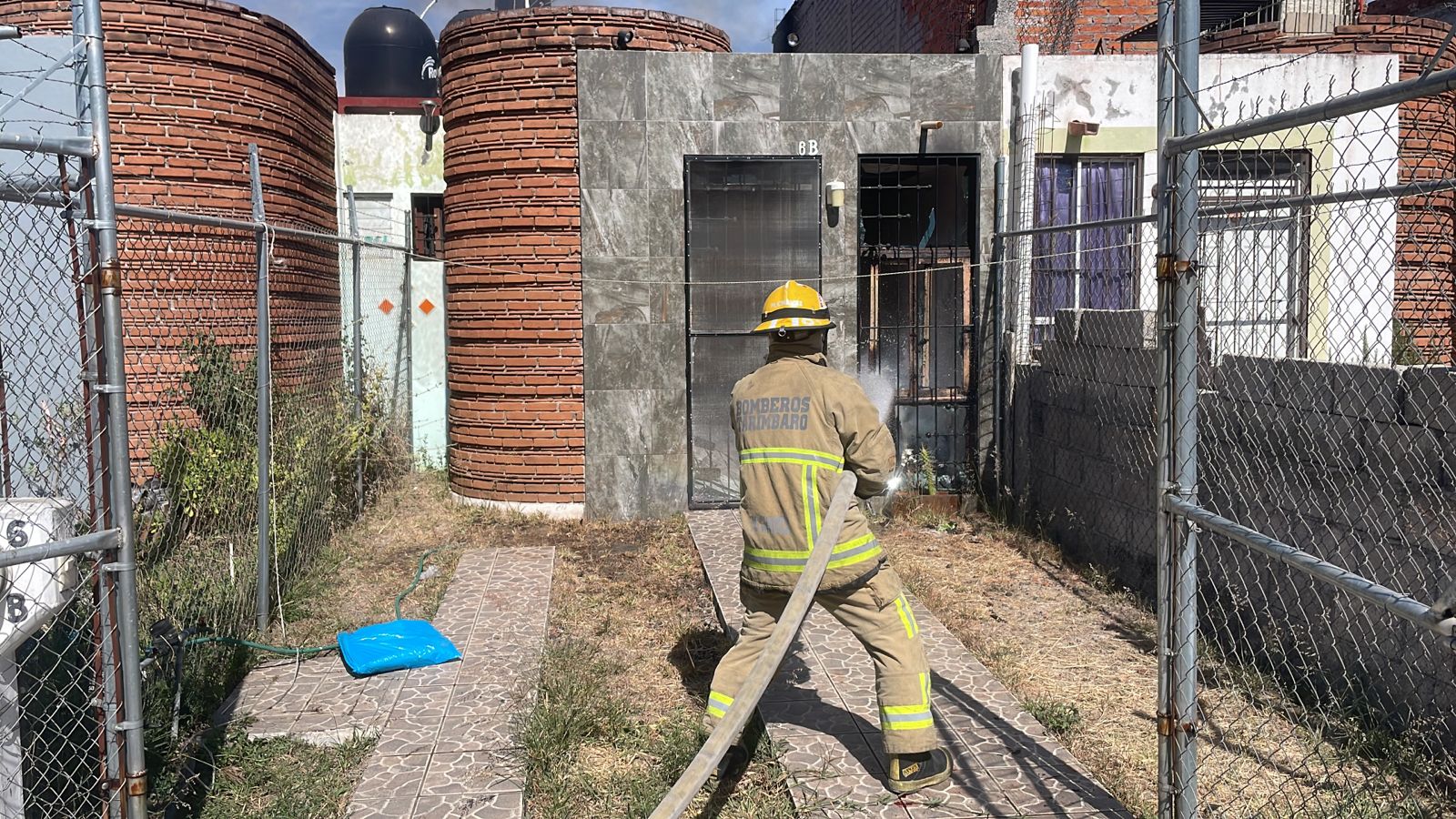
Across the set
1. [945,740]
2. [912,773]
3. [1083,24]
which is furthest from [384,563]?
[1083,24]

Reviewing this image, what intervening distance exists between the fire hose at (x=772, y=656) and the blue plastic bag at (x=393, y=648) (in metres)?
2.62

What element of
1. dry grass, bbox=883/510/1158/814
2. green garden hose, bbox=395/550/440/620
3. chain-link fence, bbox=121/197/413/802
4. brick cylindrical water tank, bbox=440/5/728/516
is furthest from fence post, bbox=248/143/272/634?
dry grass, bbox=883/510/1158/814

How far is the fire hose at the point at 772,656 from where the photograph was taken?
3385 millimetres

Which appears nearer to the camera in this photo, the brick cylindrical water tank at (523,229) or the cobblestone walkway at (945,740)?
the cobblestone walkway at (945,740)

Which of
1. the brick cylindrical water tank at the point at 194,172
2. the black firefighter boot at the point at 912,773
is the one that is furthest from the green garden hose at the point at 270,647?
Result: the black firefighter boot at the point at 912,773

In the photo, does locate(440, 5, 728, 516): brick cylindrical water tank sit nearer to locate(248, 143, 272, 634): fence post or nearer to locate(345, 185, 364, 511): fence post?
locate(345, 185, 364, 511): fence post

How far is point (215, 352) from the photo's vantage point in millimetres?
7391

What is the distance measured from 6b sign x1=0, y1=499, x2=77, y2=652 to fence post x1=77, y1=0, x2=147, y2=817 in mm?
192

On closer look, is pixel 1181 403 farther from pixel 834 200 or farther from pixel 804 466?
pixel 834 200

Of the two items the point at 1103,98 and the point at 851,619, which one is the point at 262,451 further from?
the point at 1103,98

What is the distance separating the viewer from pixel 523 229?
9367 millimetres

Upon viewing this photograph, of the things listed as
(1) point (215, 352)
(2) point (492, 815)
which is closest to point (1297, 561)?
(2) point (492, 815)

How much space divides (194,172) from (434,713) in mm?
5834

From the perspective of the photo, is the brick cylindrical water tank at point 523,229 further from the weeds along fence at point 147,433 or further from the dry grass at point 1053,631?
the dry grass at point 1053,631
